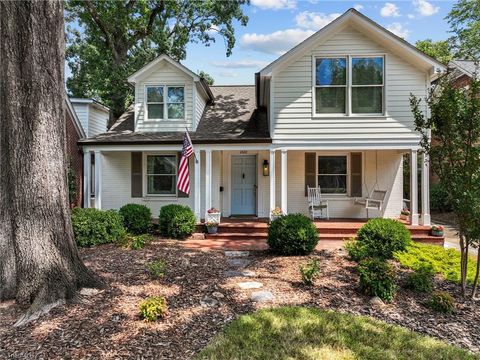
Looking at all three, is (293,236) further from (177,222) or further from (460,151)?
(177,222)

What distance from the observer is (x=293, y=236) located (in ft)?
23.3

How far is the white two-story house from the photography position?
9867 mm

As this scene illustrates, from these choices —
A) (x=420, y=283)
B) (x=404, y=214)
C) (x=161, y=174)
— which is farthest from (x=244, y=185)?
(x=420, y=283)

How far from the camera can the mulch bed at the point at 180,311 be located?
3484mm

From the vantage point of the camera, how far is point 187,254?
24.6 feet

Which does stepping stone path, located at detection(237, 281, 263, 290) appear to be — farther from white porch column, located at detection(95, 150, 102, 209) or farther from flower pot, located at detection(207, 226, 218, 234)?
white porch column, located at detection(95, 150, 102, 209)

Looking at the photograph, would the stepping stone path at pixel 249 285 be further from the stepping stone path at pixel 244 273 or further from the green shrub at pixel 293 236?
the green shrub at pixel 293 236

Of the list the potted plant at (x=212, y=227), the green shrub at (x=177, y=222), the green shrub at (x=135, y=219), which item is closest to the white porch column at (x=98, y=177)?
the green shrub at (x=135, y=219)

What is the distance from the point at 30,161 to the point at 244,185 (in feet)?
26.7

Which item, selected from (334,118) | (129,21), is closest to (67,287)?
(334,118)

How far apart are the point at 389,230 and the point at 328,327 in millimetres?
3939

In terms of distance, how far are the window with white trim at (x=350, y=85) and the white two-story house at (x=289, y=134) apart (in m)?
0.03

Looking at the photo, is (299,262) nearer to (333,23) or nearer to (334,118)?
(334,118)

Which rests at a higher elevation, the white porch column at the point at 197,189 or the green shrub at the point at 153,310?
the white porch column at the point at 197,189
